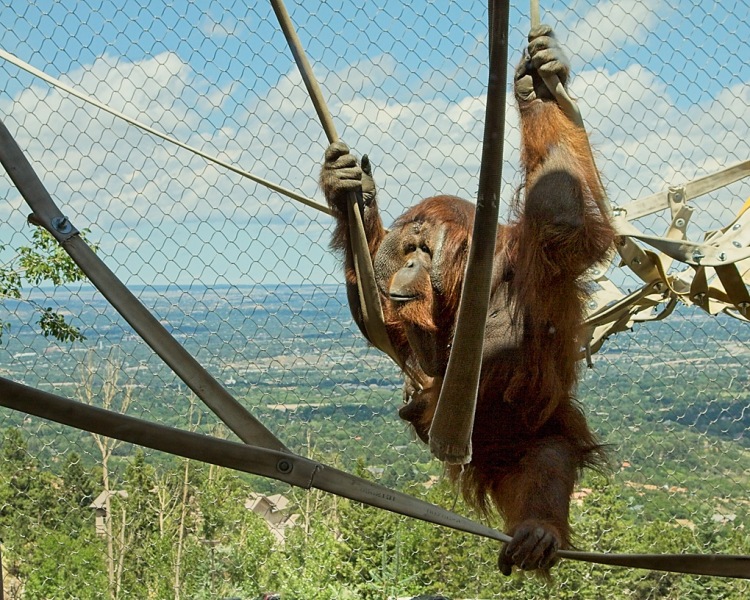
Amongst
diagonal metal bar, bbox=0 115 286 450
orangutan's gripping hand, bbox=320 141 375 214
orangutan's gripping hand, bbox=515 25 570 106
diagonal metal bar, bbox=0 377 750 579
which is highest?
orangutan's gripping hand, bbox=515 25 570 106

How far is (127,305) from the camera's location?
64.8 inches

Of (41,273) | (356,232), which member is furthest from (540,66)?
(41,273)

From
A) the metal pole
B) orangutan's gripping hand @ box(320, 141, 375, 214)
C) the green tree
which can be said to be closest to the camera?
the metal pole

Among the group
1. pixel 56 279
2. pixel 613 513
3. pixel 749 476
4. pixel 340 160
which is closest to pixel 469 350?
pixel 340 160

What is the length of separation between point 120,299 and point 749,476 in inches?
137

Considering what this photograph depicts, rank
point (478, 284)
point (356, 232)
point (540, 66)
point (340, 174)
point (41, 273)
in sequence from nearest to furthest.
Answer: point (478, 284), point (540, 66), point (356, 232), point (340, 174), point (41, 273)

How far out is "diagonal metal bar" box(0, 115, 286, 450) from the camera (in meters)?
1.59

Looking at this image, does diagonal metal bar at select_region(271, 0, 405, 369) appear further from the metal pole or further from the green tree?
the green tree

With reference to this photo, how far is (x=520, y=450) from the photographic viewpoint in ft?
6.88

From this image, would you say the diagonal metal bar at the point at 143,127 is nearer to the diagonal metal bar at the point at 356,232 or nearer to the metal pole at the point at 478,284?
the diagonal metal bar at the point at 356,232

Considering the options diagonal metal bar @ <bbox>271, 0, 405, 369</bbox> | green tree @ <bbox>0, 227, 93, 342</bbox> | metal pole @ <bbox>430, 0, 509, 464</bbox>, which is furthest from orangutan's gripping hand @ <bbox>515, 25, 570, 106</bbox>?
green tree @ <bbox>0, 227, 93, 342</bbox>

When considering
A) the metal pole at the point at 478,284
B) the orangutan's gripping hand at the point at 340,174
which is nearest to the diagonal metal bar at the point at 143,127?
the orangutan's gripping hand at the point at 340,174

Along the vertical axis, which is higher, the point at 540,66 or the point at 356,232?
the point at 540,66

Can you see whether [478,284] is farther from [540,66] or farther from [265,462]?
[540,66]
